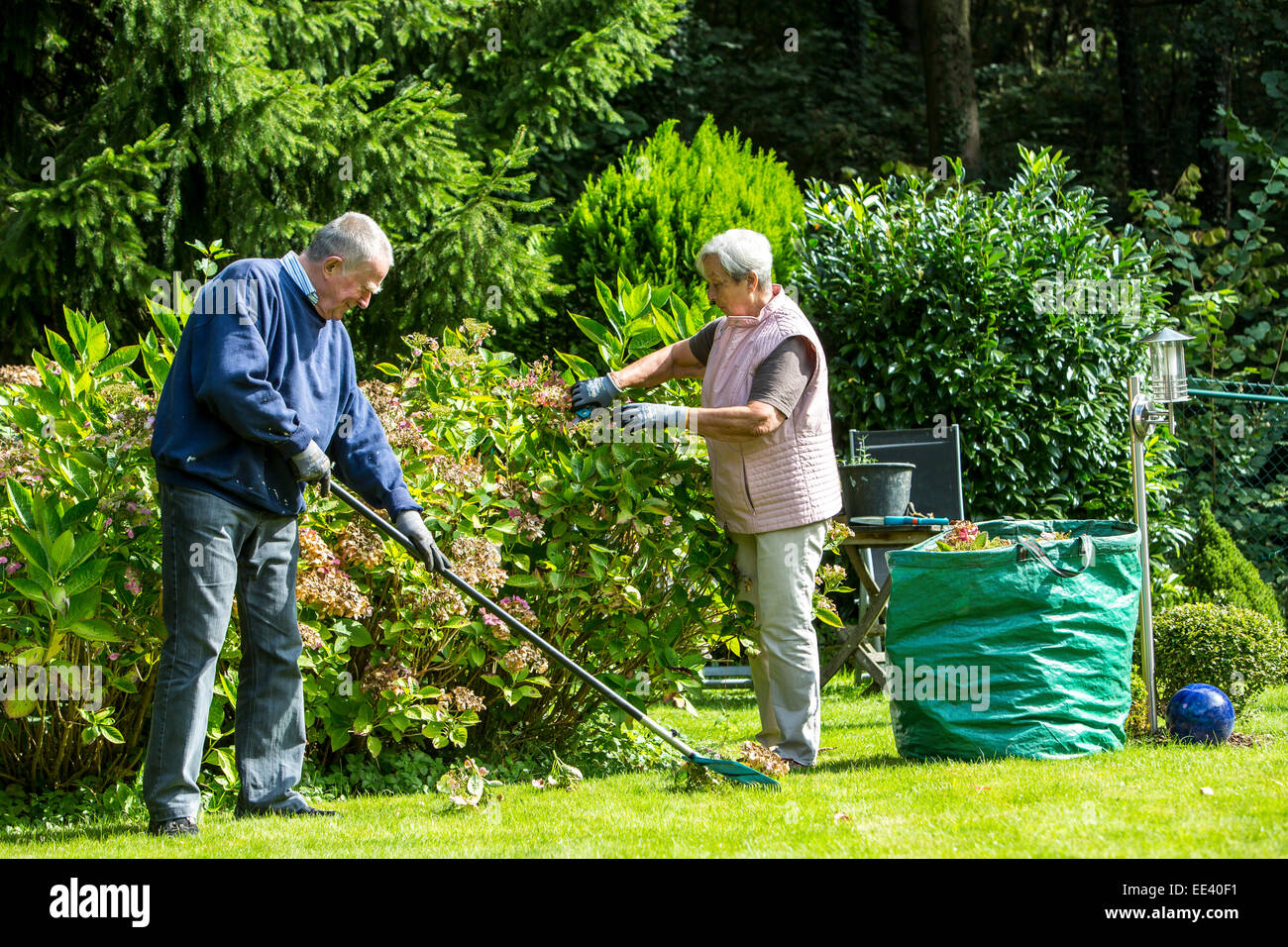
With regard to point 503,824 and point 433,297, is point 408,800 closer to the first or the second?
point 503,824

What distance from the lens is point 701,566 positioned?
13.5 feet

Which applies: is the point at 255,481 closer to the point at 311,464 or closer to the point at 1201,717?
the point at 311,464

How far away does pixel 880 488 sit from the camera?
17.4ft

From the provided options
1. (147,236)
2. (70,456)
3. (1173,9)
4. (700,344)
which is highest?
(1173,9)

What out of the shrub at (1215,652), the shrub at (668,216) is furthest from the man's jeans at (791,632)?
the shrub at (668,216)

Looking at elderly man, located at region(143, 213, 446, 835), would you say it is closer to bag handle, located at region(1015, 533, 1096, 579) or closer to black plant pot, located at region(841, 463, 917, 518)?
bag handle, located at region(1015, 533, 1096, 579)

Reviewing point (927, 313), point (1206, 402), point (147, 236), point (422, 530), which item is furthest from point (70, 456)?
point (1206, 402)

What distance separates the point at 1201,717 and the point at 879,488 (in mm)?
1626

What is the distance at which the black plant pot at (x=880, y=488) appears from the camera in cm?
528

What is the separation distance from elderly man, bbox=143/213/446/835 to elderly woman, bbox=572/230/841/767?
2.53ft

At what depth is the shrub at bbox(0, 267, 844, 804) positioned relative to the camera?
347cm

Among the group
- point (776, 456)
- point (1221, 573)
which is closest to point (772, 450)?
point (776, 456)

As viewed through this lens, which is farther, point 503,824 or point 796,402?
point 796,402

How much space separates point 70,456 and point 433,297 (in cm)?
348
